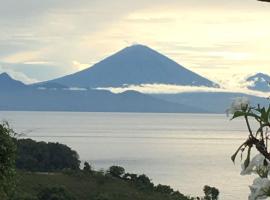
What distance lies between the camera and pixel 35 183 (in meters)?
48.9

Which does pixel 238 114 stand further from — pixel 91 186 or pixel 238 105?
pixel 91 186

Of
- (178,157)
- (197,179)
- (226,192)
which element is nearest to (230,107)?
(226,192)

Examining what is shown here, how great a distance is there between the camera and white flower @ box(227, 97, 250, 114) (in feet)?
7.69

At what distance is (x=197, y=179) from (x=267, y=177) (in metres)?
91.7

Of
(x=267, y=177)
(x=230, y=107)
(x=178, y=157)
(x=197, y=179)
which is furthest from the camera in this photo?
(x=178, y=157)

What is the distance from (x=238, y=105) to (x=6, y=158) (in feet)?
31.4

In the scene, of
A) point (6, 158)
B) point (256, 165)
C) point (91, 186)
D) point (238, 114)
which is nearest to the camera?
point (256, 165)

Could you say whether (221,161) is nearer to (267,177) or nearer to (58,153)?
(58,153)

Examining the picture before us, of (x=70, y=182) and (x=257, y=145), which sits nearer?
(x=257, y=145)

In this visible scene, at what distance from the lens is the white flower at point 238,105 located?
2.34 meters

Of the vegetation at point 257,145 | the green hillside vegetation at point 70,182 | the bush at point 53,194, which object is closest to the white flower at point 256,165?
the vegetation at point 257,145

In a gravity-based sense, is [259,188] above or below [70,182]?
above

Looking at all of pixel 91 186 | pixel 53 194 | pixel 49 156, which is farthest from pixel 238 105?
pixel 49 156

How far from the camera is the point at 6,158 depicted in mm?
11562
